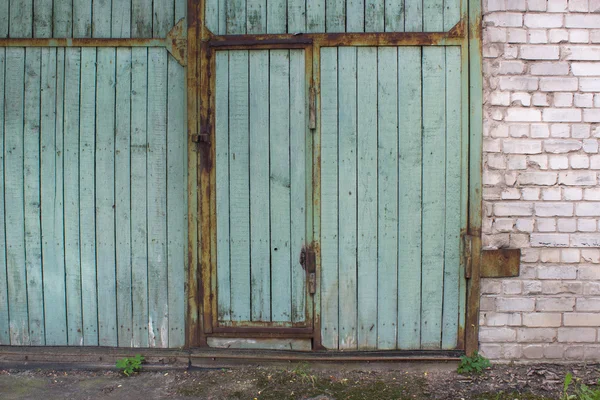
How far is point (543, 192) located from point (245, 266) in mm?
1952

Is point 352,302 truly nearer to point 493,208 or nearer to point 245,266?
point 245,266

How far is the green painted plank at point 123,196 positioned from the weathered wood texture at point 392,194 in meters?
1.27

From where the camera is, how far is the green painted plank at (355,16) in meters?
3.75

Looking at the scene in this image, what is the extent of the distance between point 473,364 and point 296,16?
2477 mm

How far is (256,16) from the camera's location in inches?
149

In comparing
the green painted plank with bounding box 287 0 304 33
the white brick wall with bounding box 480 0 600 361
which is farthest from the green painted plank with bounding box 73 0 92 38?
the white brick wall with bounding box 480 0 600 361

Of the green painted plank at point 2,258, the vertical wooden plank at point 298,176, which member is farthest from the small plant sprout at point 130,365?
the vertical wooden plank at point 298,176

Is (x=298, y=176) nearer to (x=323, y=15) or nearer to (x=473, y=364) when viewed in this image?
(x=323, y=15)

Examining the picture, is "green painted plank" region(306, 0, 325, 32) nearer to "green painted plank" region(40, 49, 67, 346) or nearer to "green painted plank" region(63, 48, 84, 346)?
"green painted plank" region(63, 48, 84, 346)

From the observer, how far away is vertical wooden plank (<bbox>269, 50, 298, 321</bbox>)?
3781 millimetres

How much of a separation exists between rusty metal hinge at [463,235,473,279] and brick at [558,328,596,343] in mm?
699

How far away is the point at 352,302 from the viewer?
150 inches

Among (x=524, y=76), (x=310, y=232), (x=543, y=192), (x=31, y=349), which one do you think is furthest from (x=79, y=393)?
(x=524, y=76)

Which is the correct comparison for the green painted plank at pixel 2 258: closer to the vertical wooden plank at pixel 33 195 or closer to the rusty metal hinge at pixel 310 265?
the vertical wooden plank at pixel 33 195
